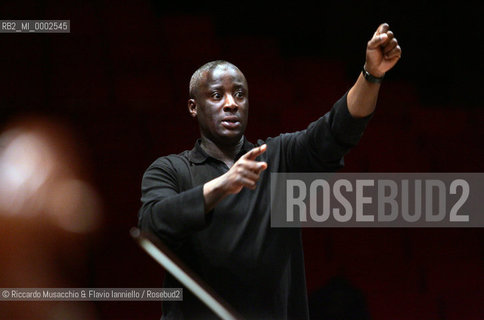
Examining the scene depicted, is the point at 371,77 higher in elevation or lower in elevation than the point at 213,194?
higher

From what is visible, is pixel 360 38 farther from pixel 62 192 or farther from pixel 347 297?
→ pixel 62 192

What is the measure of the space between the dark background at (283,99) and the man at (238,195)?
2.09ft

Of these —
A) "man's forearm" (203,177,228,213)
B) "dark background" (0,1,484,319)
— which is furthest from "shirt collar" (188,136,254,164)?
"dark background" (0,1,484,319)

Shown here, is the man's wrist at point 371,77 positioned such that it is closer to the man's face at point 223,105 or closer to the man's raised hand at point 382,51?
the man's raised hand at point 382,51

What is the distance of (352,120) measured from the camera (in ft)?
2.40

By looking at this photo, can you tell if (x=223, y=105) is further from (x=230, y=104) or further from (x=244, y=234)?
(x=244, y=234)

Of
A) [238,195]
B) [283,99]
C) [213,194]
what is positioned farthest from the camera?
[283,99]

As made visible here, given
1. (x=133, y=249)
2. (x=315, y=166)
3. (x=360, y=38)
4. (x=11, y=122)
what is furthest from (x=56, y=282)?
(x=360, y=38)

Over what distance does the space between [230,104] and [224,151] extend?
0.07m

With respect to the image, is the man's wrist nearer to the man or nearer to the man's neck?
the man

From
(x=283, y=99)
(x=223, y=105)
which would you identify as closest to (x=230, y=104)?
(x=223, y=105)

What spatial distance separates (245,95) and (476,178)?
40.9 inches

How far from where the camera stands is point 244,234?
78 cm

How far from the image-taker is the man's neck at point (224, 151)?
2.81ft
